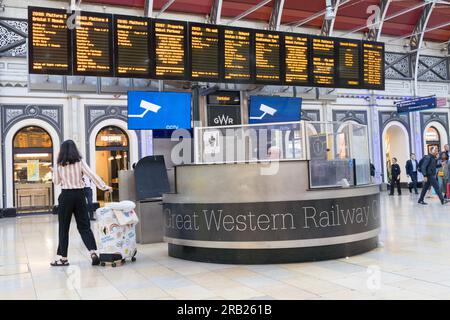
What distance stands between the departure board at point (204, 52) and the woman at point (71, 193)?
3.32 metres

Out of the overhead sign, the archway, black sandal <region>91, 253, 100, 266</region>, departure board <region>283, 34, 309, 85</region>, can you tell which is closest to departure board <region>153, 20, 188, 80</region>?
departure board <region>283, 34, 309, 85</region>

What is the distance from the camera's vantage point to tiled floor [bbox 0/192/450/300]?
423cm

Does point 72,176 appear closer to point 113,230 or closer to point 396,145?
point 113,230

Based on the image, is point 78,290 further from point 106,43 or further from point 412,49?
point 412,49

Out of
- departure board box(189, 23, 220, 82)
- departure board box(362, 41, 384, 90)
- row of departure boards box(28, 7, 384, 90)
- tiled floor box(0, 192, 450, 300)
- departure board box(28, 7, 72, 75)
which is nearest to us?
tiled floor box(0, 192, 450, 300)

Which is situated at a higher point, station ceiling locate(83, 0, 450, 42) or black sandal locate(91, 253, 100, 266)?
station ceiling locate(83, 0, 450, 42)

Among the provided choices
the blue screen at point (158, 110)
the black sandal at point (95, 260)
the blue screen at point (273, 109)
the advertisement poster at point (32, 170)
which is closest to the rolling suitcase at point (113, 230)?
the black sandal at point (95, 260)

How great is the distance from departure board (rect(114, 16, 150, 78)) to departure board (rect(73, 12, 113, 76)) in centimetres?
13

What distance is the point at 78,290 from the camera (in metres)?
4.59

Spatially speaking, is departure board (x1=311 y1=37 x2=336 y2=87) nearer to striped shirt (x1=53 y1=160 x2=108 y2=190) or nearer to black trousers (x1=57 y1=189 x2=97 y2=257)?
striped shirt (x1=53 y1=160 x2=108 y2=190)

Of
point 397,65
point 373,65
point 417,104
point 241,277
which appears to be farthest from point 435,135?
point 241,277

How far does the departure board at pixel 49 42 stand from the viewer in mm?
7551

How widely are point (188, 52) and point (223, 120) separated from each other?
4.82 feet

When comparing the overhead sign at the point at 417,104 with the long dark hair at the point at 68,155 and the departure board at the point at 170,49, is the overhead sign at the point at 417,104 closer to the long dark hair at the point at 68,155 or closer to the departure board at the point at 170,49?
the departure board at the point at 170,49
